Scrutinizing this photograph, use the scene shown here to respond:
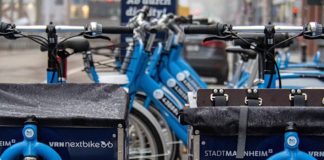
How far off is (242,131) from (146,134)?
253 cm

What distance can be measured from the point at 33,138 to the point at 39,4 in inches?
1953

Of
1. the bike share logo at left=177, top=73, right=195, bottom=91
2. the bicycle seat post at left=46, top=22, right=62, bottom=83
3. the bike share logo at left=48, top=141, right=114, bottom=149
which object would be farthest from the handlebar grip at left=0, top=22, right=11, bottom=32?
the bike share logo at left=177, top=73, right=195, bottom=91

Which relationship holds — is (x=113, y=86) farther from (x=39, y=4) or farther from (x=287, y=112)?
(x=39, y=4)

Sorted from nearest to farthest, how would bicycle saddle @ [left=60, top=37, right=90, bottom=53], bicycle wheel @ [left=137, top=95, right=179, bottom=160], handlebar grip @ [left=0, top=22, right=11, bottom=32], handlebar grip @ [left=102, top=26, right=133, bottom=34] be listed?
1. handlebar grip @ [left=0, top=22, right=11, bottom=32]
2. handlebar grip @ [left=102, top=26, right=133, bottom=34]
3. bicycle saddle @ [left=60, top=37, right=90, bottom=53]
4. bicycle wheel @ [left=137, top=95, right=179, bottom=160]

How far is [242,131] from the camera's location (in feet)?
10.3

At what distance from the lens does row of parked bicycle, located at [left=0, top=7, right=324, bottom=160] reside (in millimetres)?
4020

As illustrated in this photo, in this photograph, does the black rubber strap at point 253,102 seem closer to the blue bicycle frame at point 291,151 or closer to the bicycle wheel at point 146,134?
the blue bicycle frame at point 291,151

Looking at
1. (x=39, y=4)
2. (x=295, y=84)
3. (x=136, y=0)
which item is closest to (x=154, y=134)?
(x=295, y=84)

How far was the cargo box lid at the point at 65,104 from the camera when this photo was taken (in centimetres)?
331

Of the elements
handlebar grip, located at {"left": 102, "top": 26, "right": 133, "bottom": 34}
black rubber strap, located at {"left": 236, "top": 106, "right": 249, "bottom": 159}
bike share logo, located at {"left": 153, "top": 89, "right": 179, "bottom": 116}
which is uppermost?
handlebar grip, located at {"left": 102, "top": 26, "right": 133, "bottom": 34}

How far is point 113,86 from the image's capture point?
3594 mm

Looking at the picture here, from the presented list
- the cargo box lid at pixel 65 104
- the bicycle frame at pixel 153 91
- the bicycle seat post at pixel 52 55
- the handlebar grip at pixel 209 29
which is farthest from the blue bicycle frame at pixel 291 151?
the bicycle frame at pixel 153 91

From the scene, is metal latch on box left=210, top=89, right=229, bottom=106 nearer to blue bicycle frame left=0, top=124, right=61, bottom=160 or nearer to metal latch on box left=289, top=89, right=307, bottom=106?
metal latch on box left=289, top=89, right=307, bottom=106

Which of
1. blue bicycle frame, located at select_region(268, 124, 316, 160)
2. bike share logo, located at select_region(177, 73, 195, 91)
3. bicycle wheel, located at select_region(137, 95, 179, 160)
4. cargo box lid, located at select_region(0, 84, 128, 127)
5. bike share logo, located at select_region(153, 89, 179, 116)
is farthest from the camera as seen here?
bike share logo, located at select_region(177, 73, 195, 91)
